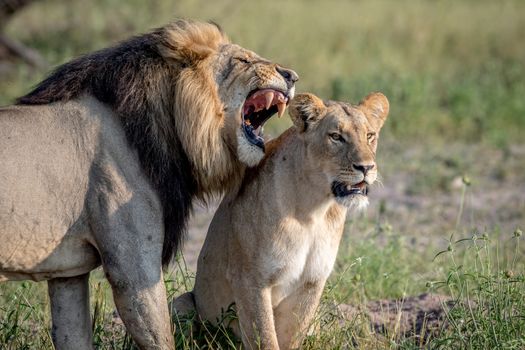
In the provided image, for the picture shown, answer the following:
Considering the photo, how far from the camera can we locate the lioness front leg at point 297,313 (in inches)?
165

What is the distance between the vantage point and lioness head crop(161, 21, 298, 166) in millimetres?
4219

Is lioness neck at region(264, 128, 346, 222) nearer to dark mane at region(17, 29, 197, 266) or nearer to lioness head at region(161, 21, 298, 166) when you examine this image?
lioness head at region(161, 21, 298, 166)

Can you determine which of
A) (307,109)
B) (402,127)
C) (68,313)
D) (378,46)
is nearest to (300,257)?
(307,109)

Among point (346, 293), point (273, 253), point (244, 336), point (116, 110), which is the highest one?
point (116, 110)

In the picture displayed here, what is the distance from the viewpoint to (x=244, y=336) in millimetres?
4113

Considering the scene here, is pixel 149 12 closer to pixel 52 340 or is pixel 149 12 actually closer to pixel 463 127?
pixel 463 127

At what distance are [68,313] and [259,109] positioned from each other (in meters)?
1.16

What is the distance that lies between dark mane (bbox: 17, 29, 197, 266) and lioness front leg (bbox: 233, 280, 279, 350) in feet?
1.18

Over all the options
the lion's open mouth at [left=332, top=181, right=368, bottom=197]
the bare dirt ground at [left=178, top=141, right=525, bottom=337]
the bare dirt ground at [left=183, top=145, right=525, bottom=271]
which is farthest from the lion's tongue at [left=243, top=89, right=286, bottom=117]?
the bare dirt ground at [left=183, top=145, right=525, bottom=271]

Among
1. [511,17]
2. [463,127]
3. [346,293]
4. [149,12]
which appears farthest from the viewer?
[511,17]

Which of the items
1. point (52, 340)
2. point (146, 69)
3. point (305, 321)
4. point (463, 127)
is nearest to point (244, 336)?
point (305, 321)

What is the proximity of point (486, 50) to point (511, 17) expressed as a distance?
60.4 inches

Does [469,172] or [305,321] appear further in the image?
[469,172]

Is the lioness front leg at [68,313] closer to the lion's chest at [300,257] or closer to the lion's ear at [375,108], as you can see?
the lion's chest at [300,257]
